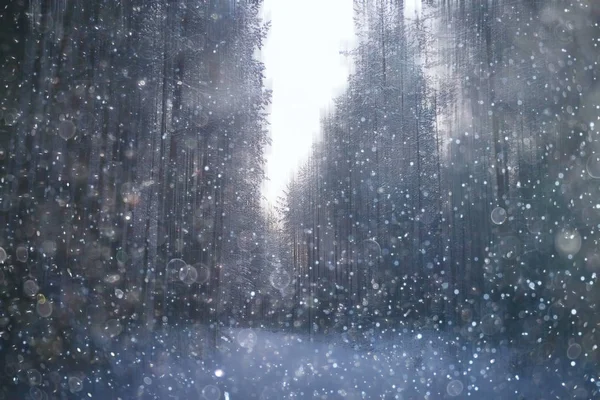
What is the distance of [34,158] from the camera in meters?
2.34

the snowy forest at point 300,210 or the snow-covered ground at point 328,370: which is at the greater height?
the snowy forest at point 300,210

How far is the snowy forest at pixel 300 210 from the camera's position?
223 centimetres

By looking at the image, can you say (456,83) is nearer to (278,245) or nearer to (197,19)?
(278,245)

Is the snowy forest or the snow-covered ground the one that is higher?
the snowy forest

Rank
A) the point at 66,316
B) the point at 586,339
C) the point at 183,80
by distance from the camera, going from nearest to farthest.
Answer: the point at 586,339
the point at 66,316
the point at 183,80

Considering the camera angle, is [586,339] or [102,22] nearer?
[586,339]

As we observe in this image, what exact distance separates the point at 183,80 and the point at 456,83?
1310 mm

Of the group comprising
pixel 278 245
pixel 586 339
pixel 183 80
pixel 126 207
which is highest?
pixel 183 80

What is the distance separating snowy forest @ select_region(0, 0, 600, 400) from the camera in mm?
2234

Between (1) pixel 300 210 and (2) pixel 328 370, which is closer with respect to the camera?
(2) pixel 328 370

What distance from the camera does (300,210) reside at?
2.48 m

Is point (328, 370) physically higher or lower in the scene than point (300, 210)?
lower

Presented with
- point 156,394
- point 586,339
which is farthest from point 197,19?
point 586,339

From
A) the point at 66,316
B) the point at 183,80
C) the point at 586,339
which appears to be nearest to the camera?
the point at 586,339
